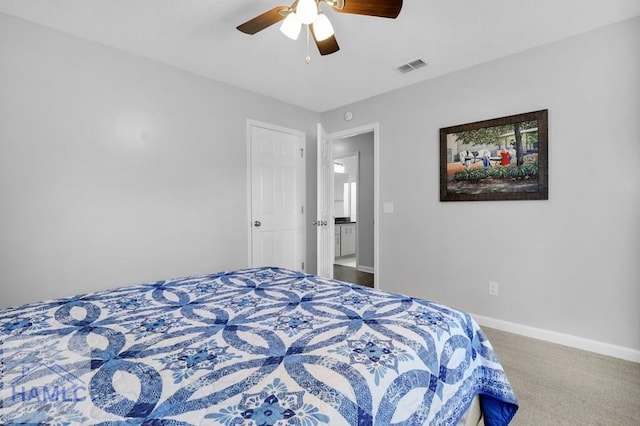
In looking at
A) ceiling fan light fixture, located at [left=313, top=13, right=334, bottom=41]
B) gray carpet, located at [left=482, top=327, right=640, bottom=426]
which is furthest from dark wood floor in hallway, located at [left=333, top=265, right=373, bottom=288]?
ceiling fan light fixture, located at [left=313, top=13, right=334, bottom=41]

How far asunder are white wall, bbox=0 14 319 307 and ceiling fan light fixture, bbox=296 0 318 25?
1838mm

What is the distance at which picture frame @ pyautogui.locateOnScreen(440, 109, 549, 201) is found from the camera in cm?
262

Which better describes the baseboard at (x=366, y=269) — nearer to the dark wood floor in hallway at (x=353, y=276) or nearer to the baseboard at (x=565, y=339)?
the dark wood floor in hallway at (x=353, y=276)

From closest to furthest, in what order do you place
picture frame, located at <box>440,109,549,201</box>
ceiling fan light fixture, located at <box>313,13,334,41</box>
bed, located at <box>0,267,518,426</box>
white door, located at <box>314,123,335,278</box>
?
bed, located at <box>0,267,518,426</box>
ceiling fan light fixture, located at <box>313,13,334,41</box>
picture frame, located at <box>440,109,549,201</box>
white door, located at <box>314,123,335,278</box>

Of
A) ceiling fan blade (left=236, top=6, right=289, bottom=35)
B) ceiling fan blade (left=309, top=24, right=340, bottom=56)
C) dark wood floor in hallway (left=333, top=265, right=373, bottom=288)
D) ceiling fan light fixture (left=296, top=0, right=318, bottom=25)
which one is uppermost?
ceiling fan blade (left=236, top=6, right=289, bottom=35)

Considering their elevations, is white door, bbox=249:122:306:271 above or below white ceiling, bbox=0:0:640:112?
below

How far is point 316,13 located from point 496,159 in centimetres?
207

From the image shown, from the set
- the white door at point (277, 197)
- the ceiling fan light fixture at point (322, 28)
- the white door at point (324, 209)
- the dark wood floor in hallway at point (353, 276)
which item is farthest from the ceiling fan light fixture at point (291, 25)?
the dark wood floor in hallway at point (353, 276)

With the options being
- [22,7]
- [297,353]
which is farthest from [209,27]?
[297,353]

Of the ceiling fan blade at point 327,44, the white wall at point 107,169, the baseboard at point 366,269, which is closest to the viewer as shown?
the ceiling fan blade at point 327,44

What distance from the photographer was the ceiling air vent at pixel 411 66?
2.91 meters

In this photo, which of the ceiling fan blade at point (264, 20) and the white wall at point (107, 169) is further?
the white wall at point (107, 169)

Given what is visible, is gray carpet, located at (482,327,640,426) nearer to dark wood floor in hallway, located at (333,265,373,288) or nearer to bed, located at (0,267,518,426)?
bed, located at (0,267,518,426)

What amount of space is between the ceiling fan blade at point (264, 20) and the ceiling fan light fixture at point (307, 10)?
0.15 m
